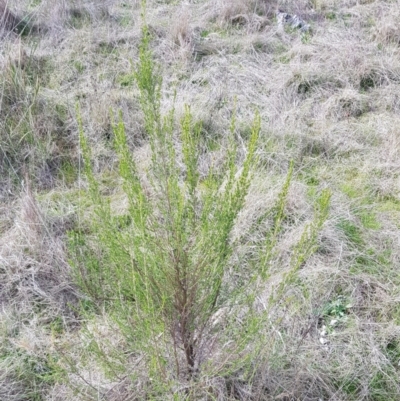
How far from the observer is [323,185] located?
10.2ft

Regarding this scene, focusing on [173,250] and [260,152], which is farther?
[260,152]

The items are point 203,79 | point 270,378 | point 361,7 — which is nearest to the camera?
point 270,378

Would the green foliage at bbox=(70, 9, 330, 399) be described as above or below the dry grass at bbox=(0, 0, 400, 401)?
above

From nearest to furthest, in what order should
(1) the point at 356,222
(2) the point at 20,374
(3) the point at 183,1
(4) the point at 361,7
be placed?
1. (2) the point at 20,374
2. (1) the point at 356,222
3. (4) the point at 361,7
4. (3) the point at 183,1

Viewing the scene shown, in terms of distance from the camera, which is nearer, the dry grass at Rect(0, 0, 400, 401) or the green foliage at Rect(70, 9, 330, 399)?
the green foliage at Rect(70, 9, 330, 399)

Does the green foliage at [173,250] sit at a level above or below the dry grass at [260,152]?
above

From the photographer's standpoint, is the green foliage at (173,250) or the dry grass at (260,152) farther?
the dry grass at (260,152)

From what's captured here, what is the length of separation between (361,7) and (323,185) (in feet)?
10.0

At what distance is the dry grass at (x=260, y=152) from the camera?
82.8 inches

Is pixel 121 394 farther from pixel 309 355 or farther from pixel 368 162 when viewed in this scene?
pixel 368 162

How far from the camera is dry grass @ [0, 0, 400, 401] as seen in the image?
2104mm

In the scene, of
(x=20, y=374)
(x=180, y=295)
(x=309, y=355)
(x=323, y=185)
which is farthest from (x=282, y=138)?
(x=20, y=374)

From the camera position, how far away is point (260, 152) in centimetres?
305

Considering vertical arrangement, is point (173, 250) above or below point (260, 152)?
above
